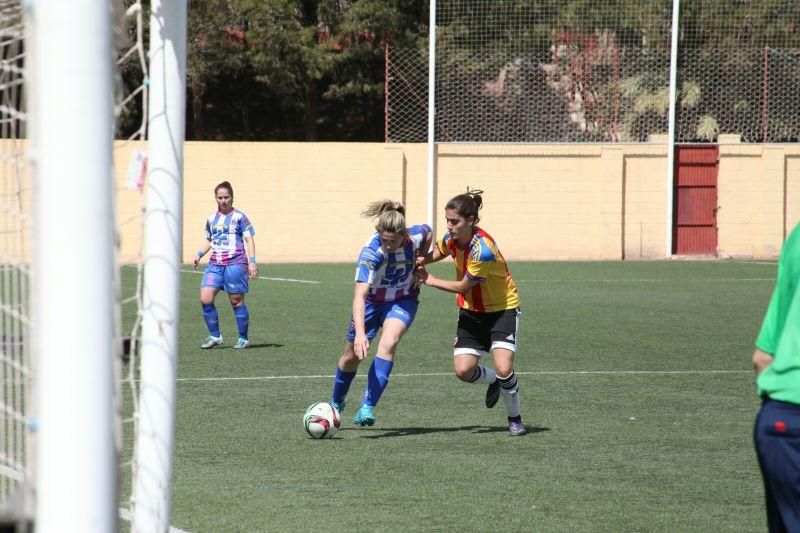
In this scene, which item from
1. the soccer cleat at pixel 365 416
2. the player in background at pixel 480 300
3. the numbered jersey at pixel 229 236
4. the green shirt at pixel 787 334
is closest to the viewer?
the green shirt at pixel 787 334

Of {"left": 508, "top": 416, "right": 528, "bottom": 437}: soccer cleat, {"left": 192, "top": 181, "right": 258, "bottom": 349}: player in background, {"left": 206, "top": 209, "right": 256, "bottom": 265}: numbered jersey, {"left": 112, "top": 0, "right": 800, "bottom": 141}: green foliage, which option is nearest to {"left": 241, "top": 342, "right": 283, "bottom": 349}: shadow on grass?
{"left": 192, "top": 181, "right": 258, "bottom": 349}: player in background

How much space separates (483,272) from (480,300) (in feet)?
0.88

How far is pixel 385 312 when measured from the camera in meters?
8.26

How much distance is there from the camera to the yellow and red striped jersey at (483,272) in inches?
312

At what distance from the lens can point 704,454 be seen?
7242mm

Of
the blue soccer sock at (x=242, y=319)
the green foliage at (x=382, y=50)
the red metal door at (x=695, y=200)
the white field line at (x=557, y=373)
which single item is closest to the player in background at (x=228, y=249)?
the blue soccer sock at (x=242, y=319)

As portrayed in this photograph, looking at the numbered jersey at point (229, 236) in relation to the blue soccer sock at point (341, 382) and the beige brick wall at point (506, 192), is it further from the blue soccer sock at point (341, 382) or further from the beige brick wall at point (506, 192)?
the beige brick wall at point (506, 192)

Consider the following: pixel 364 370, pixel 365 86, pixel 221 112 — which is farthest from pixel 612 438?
pixel 221 112

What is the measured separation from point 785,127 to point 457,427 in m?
21.1

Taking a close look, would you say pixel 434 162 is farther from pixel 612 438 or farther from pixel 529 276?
pixel 612 438

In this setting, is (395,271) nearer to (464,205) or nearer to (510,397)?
(464,205)

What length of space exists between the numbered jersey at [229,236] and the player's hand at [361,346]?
17.1 feet

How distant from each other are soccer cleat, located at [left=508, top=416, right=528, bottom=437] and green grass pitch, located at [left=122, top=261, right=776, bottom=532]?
0.48ft

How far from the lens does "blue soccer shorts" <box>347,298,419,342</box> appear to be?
816 centimetres
